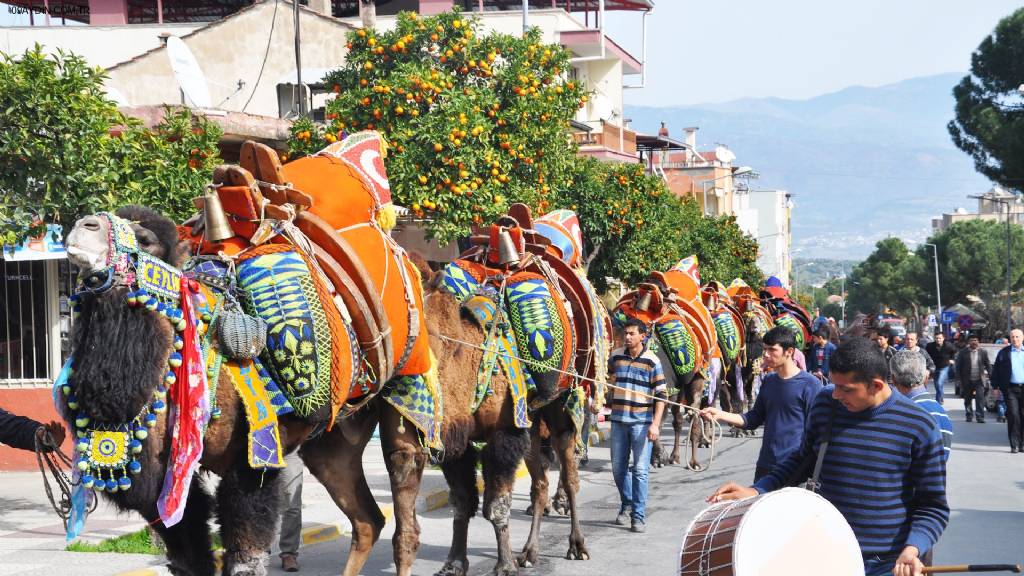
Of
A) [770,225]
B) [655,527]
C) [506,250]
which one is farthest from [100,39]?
[770,225]

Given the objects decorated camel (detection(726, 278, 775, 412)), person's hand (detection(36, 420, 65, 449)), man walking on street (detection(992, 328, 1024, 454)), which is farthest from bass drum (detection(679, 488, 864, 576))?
decorated camel (detection(726, 278, 775, 412))

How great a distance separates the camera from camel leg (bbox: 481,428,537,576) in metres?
9.53

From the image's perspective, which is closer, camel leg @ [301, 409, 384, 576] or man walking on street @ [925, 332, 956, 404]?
camel leg @ [301, 409, 384, 576]

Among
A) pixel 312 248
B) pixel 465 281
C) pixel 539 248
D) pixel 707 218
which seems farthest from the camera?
pixel 707 218

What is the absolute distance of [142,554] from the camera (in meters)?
10.2

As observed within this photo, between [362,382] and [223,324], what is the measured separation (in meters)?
1.50

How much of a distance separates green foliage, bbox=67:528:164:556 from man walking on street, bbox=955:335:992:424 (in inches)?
765

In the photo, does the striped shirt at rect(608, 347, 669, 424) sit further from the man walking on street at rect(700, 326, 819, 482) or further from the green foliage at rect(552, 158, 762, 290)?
the green foliage at rect(552, 158, 762, 290)

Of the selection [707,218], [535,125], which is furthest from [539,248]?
[707,218]

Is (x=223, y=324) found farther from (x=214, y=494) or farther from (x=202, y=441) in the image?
(x=214, y=494)

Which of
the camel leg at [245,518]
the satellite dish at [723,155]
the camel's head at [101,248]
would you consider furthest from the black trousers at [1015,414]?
the satellite dish at [723,155]

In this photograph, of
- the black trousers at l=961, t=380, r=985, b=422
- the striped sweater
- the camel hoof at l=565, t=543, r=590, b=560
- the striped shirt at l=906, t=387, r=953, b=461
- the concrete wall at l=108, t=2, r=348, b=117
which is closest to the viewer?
the striped sweater

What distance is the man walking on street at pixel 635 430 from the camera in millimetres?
12078

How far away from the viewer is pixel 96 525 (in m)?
11.7
